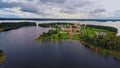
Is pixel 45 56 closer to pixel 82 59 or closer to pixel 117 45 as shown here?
pixel 82 59

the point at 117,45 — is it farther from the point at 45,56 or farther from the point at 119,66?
the point at 45,56

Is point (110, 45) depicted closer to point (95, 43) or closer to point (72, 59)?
point (95, 43)

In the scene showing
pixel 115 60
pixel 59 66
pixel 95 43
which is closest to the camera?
pixel 59 66

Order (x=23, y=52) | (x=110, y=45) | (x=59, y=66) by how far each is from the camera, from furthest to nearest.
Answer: (x=110, y=45) < (x=23, y=52) < (x=59, y=66)

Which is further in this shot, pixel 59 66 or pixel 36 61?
pixel 36 61

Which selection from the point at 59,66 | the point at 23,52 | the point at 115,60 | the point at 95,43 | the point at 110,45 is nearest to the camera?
the point at 59,66

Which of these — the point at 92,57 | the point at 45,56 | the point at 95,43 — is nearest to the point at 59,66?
the point at 45,56

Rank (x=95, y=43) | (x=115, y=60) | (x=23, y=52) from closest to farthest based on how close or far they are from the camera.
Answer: (x=115, y=60)
(x=23, y=52)
(x=95, y=43)

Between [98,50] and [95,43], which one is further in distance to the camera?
[95,43]

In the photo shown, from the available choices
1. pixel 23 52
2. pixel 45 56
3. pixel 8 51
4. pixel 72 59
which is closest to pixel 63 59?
pixel 72 59
